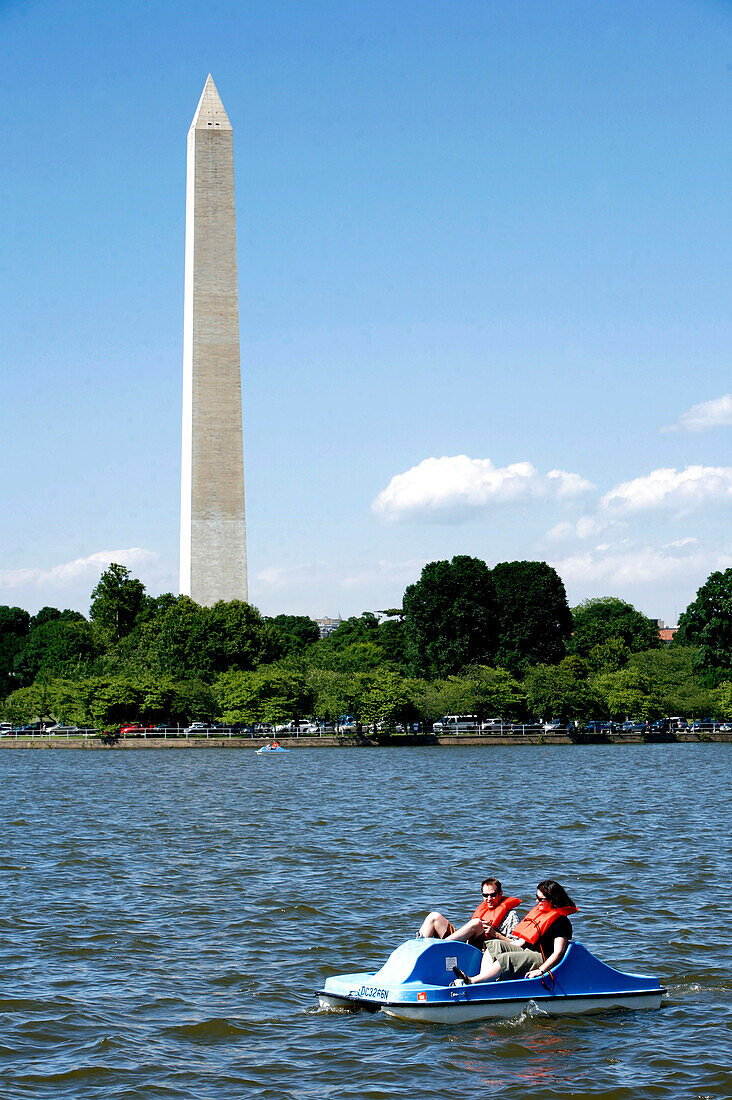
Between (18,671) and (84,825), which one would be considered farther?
(18,671)

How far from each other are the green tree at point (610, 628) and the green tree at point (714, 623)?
1836 centimetres

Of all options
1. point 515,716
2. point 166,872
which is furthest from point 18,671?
point 166,872

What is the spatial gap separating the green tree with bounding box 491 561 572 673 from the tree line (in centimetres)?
10

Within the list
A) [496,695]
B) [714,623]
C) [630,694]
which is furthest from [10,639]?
[714,623]

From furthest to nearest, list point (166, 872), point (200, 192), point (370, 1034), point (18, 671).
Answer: point (18, 671)
point (200, 192)
point (166, 872)
point (370, 1034)

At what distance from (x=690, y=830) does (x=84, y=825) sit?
1384 centimetres

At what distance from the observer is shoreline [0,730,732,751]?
7281 cm

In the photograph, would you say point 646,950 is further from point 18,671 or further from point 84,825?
point 18,671

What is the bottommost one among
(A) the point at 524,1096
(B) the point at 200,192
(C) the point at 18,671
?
(A) the point at 524,1096

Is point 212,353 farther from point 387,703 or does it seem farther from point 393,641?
point 393,641

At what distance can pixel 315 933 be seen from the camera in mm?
17766

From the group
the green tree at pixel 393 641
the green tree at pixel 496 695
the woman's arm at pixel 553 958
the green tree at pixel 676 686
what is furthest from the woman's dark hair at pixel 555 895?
the green tree at pixel 393 641

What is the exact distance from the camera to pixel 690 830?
30031 mm

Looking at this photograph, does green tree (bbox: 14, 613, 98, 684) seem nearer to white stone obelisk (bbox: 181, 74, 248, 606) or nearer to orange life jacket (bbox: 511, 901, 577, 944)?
white stone obelisk (bbox: 181, 74, 248, 606)
